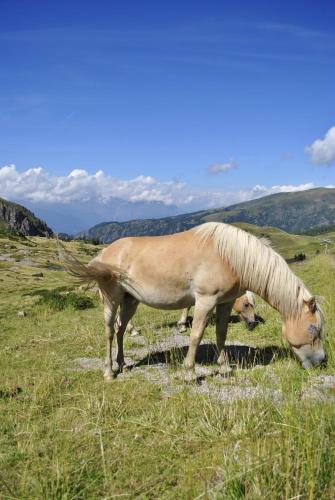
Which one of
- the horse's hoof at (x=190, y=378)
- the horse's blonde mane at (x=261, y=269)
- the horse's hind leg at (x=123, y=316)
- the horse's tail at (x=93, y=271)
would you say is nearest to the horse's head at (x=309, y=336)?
the horse's blonde mane at (x=261, y=269)

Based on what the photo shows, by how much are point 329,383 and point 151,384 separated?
3035 millimetres

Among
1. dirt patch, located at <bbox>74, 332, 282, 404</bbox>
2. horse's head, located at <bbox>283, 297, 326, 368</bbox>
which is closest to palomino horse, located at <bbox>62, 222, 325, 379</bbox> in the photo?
horse's head, located at <bbox>283, 297, 326, 368</bbox>

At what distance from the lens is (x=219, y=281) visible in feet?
26.4

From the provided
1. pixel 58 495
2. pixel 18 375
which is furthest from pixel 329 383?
pixel 18 375

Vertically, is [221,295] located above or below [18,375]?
above

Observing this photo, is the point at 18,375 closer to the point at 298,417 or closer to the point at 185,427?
the point at 185,427

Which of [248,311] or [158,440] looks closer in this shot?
[158,440]

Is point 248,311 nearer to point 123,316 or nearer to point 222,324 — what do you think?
point 222,324

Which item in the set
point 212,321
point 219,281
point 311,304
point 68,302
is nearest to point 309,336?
point 311,304

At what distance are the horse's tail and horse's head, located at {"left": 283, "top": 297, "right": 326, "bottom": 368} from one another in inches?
142

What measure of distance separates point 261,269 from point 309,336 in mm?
1494

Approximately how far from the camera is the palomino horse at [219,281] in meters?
7.89

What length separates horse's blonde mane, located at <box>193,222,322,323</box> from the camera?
8.08m

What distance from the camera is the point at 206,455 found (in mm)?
4684
